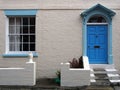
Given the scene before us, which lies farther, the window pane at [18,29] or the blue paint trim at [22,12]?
the window pane at [18,29]

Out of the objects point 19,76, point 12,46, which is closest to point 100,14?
point 12,46

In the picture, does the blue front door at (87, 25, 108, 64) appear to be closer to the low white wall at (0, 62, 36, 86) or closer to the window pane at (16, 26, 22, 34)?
the low white wall at (0, 62, 36, 86)

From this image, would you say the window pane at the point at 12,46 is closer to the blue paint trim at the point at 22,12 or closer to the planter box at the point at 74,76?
the blue paint trim at the point at 22,12

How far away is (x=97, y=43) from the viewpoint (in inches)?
576

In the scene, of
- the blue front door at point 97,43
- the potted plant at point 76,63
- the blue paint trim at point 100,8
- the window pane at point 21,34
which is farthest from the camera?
the window pane at point 21,34

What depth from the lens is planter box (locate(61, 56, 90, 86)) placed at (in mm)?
12336

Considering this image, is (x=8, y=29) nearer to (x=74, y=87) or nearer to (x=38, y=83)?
(x=38, y=83)

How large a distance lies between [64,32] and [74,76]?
3.02 meters

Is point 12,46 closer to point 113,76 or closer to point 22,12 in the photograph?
point 22,12

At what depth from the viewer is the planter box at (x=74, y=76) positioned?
1234 cm

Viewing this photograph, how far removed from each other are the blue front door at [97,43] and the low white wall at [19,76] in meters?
3.45

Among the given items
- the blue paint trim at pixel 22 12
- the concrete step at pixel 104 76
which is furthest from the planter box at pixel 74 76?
the blue paint trim at pixel 22 12

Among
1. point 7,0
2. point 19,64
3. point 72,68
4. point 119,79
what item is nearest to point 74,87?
point 72,68

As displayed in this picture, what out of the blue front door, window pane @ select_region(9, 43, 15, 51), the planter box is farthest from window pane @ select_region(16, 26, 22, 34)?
the planter box
